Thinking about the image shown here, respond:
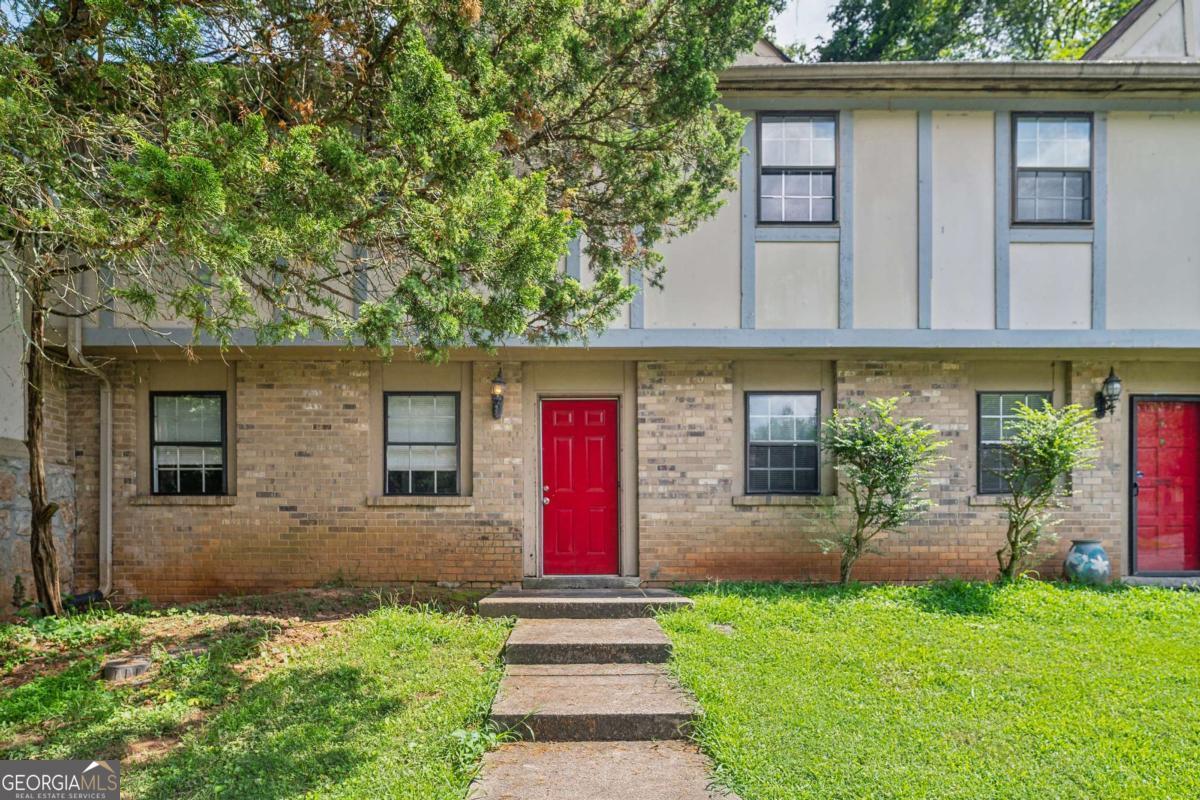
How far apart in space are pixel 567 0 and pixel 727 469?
5.29 meters

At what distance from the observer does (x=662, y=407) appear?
828 centimetres

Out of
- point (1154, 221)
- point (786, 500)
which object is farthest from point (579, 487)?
point (1154, 221)

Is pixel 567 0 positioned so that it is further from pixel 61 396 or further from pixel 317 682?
pixel 61 396

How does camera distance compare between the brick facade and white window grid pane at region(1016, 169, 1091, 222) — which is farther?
the brick facade

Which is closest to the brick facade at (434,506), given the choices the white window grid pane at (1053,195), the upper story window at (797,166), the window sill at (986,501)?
the window sill at (986,501)

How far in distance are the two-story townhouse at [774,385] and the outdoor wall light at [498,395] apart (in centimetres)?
3

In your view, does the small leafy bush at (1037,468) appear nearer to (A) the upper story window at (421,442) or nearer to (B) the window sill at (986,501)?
(B) the window sill at (986,501)

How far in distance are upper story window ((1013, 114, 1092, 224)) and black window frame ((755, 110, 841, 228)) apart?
203 centimetres

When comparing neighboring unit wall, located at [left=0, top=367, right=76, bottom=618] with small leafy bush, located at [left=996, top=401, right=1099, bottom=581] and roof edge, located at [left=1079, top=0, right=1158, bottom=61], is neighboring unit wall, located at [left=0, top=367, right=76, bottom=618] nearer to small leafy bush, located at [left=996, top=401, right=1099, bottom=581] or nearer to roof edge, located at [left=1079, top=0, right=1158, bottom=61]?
small leafy bush, located at [left=996, top=401, right=1099, bottom=581]

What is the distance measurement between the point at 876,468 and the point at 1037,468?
1825 mm

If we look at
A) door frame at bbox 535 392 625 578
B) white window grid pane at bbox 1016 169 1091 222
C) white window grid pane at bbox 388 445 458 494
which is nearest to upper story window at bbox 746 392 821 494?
door frame at bbox 535 392 625 578

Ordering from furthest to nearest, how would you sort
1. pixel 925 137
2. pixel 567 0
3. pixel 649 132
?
pixel 925 137
pixel 649 132
pixel 567 0

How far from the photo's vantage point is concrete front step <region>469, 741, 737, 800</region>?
12.4 feet

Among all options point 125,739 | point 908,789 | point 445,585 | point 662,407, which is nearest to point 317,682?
point 125,739
